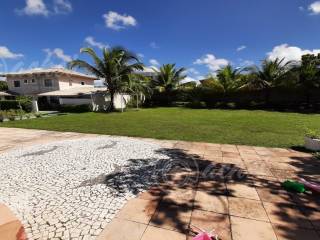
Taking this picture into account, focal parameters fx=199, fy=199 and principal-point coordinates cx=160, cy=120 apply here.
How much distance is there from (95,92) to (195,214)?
19.6 meters

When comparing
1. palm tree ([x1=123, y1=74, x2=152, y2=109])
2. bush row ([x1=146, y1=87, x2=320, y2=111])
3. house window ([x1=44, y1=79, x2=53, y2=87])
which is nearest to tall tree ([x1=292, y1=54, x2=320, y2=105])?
bush row ([x1=146, y1=87, x2=320, y2=111])

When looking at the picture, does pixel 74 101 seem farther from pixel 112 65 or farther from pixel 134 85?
pixel 134 85

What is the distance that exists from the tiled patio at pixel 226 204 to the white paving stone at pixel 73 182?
38 centimetres

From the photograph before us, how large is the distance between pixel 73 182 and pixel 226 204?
2958mm

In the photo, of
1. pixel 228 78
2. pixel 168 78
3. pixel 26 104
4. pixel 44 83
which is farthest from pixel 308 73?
pixel 44 83

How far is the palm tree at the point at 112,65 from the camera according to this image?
17.7 metres

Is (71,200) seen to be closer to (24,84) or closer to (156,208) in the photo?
(156,208)

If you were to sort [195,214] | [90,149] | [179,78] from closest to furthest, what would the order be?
[195,214] → [90,149] → [179,78]

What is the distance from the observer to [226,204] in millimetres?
3178

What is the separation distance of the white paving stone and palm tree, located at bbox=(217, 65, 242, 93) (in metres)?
16.4

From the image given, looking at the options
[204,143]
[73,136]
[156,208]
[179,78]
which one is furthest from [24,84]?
[156,208]

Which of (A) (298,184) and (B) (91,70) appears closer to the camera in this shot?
(A) (298,184)

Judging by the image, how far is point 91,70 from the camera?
18.3m

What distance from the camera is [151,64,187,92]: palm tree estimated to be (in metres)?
23.8
